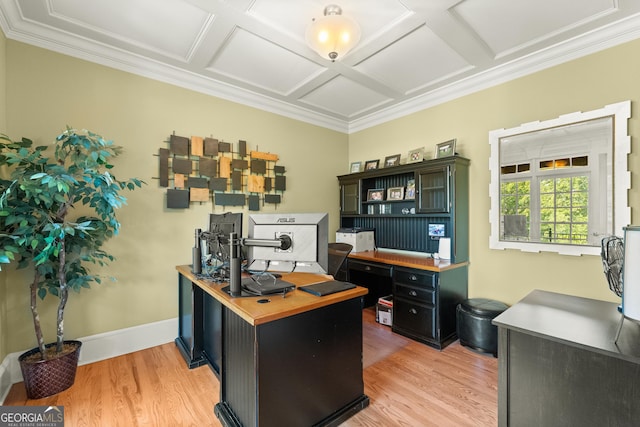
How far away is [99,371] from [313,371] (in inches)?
80.8

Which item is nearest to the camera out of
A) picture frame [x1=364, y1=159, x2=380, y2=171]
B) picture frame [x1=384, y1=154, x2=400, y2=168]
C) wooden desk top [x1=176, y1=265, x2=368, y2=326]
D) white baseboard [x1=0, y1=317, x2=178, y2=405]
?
wooden desk top [x1=176, y1=265, x2=368, y2=326]

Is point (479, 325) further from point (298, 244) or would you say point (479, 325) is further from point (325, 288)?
point (298, 244)

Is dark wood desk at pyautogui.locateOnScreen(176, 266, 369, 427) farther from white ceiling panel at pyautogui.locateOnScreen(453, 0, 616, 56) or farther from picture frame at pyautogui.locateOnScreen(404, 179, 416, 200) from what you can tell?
white ceiling panel at pyautogui.locateOnScreen(453, 0, 616, 56)

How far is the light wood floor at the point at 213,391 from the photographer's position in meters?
1.82

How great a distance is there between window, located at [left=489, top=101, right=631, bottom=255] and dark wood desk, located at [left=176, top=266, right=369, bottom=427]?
2.07m

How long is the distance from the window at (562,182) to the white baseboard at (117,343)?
3.63 metres

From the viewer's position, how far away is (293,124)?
4.01 meters

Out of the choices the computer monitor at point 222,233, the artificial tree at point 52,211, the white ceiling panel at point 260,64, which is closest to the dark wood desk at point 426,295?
the computer monitor at point 222,233

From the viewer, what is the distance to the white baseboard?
2.21 meters

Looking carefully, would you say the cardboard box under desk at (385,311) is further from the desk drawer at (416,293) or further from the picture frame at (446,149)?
the picture frame at (446,149)

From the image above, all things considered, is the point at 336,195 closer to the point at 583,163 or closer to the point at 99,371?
the point at 583,163

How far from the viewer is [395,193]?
3.78 metres

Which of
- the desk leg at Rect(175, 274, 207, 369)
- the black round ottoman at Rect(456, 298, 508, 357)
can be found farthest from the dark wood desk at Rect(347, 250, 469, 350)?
the desk leg at Rect(175, 274, 207, 369)

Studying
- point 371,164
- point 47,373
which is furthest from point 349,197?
point 47,373
